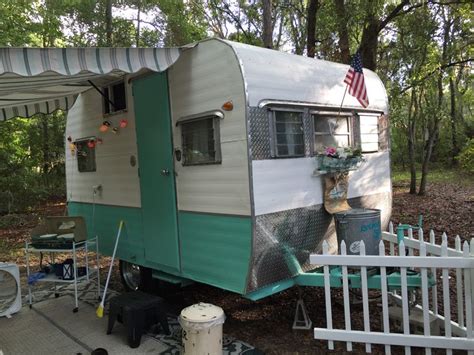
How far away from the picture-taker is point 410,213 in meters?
9.63

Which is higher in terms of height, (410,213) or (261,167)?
(261,167)

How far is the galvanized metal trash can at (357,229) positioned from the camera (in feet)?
12.1

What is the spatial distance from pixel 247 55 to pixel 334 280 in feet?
6.97

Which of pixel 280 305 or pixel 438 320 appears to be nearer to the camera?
pixel 438 320

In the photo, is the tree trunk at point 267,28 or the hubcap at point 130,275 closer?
the hubcap at point 130,275

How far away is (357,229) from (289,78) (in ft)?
5.09

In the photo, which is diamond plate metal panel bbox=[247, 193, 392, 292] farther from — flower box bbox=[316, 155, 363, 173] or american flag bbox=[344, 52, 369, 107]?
american flag bbox=[344, 52, 369, 107]

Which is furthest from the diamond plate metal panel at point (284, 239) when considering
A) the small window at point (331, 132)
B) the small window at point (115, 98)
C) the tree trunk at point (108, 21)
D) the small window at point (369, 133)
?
the tree trunk at point (108, 21)

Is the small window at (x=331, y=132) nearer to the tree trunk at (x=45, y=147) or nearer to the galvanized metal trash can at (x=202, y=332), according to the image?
the galvanized metal trash can at (x=202, y=332)

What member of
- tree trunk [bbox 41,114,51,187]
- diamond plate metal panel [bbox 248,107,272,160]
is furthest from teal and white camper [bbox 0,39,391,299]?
tree trunk [bbox 41,114,51,187]

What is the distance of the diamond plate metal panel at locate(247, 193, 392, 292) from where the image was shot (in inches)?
135

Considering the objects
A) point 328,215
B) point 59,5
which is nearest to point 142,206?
point 328,215

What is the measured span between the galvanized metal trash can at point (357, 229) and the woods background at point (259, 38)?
4.67 m

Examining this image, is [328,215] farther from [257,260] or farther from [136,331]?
[136,331]
